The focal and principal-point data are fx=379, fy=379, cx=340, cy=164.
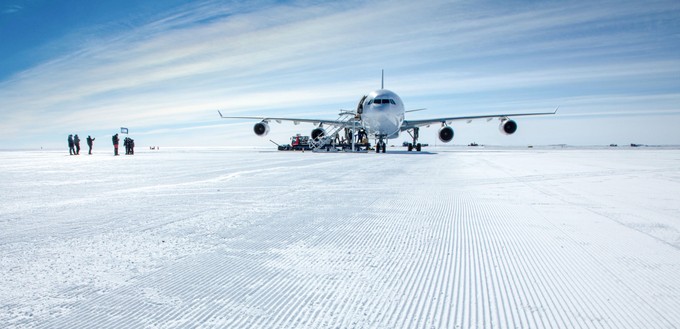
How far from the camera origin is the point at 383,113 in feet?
73.6

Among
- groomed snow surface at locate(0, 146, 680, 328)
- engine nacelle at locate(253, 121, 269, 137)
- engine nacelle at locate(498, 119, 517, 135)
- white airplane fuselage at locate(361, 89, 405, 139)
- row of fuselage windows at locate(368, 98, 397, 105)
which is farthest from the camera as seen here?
engine nacelle at locate(253, 121, 269, 137)

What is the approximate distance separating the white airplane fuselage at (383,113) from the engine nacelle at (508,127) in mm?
7322

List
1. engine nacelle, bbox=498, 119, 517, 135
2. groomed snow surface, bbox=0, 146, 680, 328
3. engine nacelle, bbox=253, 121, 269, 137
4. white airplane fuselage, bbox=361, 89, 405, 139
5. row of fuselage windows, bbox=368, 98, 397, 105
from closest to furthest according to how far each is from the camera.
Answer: groomed snow surface, bbox=0, 146, 680, 328 < white airplane fuselage, bbox=361, 89, 405, 139 < row of fuselage windows, bbox=368, 98, 397, 105 < engine nacelle, bbox=498, 119, 517, 135 < engine nacelle, bbox=253, 121, 269, 137

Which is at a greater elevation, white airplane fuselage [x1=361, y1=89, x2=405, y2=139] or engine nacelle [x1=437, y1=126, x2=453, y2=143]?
white airplane fuselage [x1=361, y1=89, x2=405, y2=139]

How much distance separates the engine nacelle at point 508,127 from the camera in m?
25.8

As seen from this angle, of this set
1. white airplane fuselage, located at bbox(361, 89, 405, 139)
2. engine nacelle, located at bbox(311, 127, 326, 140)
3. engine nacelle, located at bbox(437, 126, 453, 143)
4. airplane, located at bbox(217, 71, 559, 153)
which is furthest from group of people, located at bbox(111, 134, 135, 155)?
engine nacelle, located at bbox(437, 126, 453, 143)

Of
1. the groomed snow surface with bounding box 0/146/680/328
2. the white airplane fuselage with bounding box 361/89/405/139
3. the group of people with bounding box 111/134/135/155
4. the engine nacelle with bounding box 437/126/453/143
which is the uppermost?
the white airplane fuselage with bounding box 361/89/405/139

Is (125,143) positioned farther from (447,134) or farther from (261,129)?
(447,134)

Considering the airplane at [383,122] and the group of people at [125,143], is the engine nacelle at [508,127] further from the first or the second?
the group of people at [125,143]

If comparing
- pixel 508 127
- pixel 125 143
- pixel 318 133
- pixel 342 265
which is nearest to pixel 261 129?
→ pixel 318 133

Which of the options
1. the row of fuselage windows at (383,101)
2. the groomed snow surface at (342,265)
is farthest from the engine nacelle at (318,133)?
the groomed snow surface at (342,265)

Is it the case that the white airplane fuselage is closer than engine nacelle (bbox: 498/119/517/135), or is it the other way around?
the white airplane fuselage

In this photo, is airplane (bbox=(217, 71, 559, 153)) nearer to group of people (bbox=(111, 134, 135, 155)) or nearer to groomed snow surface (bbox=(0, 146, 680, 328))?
group of people (bbox=(111, 134, 135, 155))

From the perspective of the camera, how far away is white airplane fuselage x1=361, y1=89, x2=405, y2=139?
888 inches
